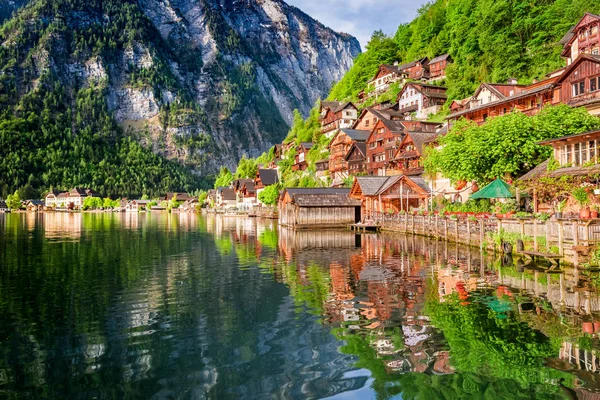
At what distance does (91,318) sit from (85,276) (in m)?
10.7

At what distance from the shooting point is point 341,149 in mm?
94312

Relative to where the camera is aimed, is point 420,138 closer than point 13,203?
Yes

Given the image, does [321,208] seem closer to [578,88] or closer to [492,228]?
[492,228]

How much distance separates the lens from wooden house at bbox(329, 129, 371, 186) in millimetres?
91688

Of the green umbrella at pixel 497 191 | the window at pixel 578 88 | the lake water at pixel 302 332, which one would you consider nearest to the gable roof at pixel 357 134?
the window at pixel 578 88

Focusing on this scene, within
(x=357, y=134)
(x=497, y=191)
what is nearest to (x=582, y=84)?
(x=497, y=191)

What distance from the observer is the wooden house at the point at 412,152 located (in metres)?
69.4

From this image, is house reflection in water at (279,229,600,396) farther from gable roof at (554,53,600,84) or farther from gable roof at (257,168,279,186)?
gable roof at (257,168,279,186)

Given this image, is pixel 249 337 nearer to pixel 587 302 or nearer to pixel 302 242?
pixel 587 302

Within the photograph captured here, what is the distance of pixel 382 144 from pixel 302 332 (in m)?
69.8

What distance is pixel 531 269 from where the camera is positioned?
26797 mm

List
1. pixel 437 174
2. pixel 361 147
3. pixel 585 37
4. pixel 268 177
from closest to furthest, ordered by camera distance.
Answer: pixel 585 37, pixel 437 174, pixel 361 147, pixel 268 177

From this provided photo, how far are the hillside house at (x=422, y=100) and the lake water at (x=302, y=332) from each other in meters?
68.8

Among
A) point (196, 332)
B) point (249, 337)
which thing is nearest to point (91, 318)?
point (196, 332)
